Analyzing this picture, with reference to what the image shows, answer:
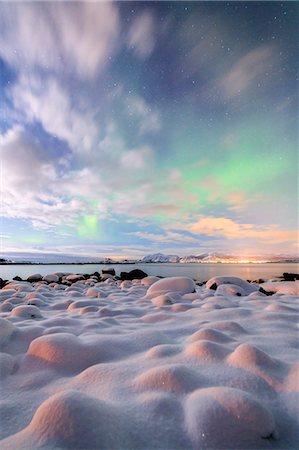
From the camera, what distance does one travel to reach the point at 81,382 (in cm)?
159

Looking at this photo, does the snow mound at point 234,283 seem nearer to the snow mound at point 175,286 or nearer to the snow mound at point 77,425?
the snow mound at point 175,286

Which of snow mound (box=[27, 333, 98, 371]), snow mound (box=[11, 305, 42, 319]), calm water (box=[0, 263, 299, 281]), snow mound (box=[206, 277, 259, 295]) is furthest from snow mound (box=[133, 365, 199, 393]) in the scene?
calm water (box=[0, 263, 299, 281])

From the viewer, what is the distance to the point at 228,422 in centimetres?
112

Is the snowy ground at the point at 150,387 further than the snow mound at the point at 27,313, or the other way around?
the snow mound at the point at 27,313

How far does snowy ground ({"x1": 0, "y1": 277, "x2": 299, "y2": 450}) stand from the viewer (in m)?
1.07

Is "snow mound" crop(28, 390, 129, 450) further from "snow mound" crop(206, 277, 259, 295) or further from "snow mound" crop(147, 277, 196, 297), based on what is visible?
"snow mound" crop(206, 277, 259, 295)

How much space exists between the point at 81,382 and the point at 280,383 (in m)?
1.16

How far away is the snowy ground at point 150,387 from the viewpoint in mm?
1074

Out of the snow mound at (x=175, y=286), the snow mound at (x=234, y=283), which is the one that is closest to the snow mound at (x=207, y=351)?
the snow mound at (x=175, y=286)

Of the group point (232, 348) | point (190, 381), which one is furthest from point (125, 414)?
point (232, 348)

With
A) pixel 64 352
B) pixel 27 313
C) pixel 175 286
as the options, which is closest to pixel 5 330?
pixel 64 352

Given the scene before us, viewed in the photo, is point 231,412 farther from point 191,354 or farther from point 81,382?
point 81,382

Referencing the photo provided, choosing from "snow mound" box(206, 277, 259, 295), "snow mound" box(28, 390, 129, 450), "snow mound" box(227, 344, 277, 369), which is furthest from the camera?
"snow mound" box(206, 277, 259, 295)

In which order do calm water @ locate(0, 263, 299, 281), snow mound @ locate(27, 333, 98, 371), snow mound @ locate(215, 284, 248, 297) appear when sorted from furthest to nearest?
calm water @ locate(0, 263, 299, 281)
snow mound @ locate(215, 284, 248, 297)
snow mound @ locate(27, 333, 98, 371)
